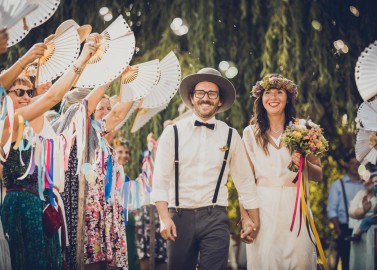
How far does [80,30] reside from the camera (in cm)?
650

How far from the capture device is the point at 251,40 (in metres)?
10.4

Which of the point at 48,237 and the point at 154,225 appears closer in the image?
the point at 48,237

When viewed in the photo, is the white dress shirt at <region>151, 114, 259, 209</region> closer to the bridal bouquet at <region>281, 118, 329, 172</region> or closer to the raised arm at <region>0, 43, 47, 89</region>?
the bridal bouquet at <region>281, 118, 329, 172</region>

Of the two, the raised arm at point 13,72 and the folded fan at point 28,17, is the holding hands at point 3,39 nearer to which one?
the folded fan at point 28,17

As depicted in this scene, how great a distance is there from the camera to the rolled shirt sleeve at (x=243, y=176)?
6082 millimetres

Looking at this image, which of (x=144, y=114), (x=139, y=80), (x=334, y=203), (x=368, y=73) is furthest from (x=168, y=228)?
(x=334, y=203)

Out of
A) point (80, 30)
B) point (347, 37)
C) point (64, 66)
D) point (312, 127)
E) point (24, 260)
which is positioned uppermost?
point (347, 37)

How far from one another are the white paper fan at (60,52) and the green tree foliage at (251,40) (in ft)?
12.7

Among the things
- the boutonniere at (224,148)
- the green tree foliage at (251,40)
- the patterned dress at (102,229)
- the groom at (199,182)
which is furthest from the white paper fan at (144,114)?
the boutonniere at (224,148)

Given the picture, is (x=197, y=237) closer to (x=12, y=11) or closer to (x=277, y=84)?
(x=277, y=84)

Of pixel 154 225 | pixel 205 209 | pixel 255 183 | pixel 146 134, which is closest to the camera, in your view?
pixel 205 209

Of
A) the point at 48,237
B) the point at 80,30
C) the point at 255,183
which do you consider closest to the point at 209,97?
the point at 255,183

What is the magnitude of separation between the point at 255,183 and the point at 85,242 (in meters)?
1.70

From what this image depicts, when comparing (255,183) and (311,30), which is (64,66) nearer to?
(255,183)
